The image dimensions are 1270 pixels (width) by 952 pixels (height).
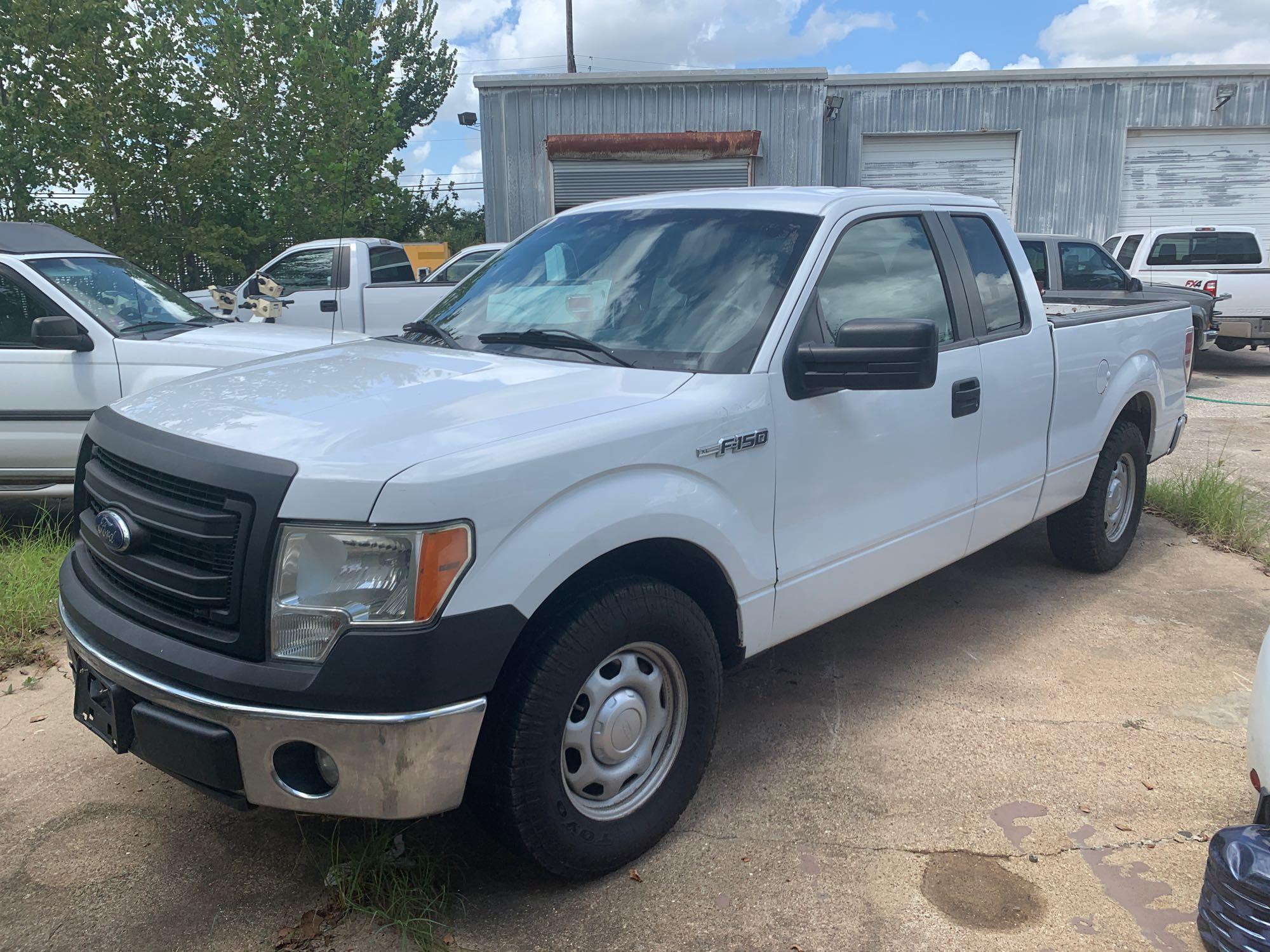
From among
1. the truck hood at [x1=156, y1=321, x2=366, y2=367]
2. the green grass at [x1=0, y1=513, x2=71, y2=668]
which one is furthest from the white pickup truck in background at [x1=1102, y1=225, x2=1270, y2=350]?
the green grass at [x1=0, y1=513, x2=71, y2=668]

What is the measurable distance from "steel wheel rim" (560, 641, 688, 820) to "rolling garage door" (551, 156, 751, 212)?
1671 centimetres

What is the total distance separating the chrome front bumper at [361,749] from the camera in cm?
227

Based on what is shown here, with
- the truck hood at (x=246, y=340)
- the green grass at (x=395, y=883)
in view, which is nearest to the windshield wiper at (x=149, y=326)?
the truck hood at (x=246, y=340)

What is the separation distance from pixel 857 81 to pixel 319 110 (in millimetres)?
10119

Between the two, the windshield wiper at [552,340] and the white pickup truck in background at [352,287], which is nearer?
the windshield wiper at [552,340]

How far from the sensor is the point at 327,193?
16406 mm

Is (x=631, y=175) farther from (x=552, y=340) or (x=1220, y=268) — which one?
(x=552, y=340)

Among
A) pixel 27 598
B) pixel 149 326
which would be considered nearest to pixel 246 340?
pixel 149 326

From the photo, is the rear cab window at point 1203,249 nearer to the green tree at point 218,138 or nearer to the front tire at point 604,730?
the green tree at point 218,138

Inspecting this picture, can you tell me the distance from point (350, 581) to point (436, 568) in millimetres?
203

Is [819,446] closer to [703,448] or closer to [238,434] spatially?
[703,448]

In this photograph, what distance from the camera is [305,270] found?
39.8ft

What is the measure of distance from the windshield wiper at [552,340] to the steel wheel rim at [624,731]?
0.94 m

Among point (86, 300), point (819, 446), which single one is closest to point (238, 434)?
point (819, 446)
